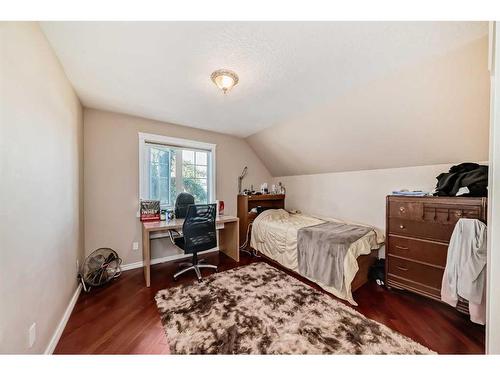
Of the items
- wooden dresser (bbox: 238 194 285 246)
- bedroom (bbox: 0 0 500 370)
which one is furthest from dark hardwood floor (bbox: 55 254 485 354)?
wooden dresser (bbox: 238 194 285 246)

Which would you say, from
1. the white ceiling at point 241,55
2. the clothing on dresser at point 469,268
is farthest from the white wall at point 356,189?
the white ceiling at point 241,55

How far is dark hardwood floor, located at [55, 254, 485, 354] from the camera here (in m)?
1.38

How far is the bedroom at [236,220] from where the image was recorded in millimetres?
1173

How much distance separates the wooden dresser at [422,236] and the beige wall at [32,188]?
306 cm

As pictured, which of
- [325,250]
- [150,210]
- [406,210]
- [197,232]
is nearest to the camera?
[406,210]

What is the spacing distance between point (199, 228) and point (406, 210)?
8.18 ft

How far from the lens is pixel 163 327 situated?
5.17ft

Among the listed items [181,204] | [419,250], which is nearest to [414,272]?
[419,250]

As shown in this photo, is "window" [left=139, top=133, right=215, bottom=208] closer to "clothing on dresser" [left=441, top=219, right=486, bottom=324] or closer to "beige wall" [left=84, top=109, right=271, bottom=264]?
"beige wall" [left=84, top=109, right=271, bottom=264]

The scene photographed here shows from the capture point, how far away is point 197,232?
2480 millimetres

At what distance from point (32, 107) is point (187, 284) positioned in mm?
2138

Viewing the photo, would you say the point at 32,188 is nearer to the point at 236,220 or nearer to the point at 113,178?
the point at 113,178
